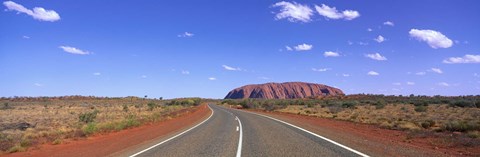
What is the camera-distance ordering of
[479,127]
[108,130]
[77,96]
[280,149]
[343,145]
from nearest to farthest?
1. [280,149]
2. [343,145]
3. [479,127]
4. [108,130]
5. [77,96]

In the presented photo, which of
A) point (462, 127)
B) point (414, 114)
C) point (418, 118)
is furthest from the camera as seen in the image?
point (414, 114)

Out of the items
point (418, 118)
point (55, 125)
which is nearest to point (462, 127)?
point (418, 118)

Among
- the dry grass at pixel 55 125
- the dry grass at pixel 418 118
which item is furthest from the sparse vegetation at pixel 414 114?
the dry grass at pixel 55 125

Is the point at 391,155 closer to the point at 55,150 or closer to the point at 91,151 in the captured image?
the point at 91,151

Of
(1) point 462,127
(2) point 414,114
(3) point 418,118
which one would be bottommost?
(1) point 462,127

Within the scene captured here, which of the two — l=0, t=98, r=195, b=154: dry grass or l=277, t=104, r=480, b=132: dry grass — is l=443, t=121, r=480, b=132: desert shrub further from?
l=0, t=98, r=195, b=154: dry grass

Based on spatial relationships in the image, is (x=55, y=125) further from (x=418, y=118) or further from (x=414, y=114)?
(x=414, y=114)

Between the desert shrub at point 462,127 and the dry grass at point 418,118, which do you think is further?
the dry grass at point 418,118

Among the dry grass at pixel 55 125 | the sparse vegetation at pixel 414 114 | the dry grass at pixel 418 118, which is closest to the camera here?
the dry grass at pixel 55 125

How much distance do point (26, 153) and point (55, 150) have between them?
0.92 metres

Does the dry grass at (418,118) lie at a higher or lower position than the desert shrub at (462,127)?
higher

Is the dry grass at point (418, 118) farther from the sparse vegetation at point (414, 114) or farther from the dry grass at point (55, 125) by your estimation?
the dry grass at point (55, 125)

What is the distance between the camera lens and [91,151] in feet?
44.1

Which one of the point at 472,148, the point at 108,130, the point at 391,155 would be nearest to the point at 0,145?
the point at 108,130
